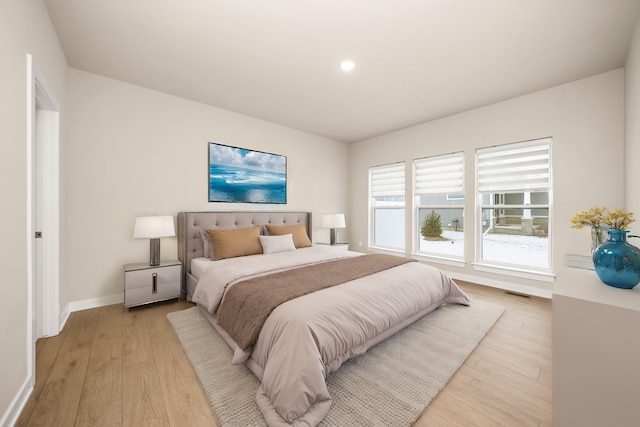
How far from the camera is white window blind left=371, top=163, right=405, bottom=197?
15.7 feet

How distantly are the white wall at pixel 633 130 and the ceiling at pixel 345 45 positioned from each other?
0.55 ft

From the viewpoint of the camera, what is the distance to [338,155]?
17.9 feet

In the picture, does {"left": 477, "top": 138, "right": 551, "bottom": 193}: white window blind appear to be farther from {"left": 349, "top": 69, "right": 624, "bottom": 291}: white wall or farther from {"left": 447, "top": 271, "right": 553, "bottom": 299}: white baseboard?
{"left": 447, "top": 271, "right": 553, "bottom": 299}: white baseboard

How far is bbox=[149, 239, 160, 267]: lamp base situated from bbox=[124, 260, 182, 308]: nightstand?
0.06m

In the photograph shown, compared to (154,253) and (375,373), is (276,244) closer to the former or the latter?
(154,253)

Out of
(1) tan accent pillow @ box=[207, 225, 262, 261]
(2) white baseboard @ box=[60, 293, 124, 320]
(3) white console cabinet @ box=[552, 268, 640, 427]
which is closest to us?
(3) white console cabinet @ box=[552, 268, 640, 427]

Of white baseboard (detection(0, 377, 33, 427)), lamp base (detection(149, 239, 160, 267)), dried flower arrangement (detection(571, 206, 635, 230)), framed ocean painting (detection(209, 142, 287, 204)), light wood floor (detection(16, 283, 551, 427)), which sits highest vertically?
framed ocean painting (detection(209, 142, 287, 204))

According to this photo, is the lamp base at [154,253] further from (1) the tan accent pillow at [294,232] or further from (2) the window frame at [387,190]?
(2) the window frame at [387,190]

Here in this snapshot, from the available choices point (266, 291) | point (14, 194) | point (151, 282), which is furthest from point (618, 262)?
point (151, 282)

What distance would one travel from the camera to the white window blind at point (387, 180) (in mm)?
4781

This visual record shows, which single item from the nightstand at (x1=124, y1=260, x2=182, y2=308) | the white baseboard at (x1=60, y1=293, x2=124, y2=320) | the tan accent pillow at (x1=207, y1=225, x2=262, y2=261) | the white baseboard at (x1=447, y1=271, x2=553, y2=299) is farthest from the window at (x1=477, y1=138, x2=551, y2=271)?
the white baseboard at (x1=60, y1=293, x2=124, y2=320)

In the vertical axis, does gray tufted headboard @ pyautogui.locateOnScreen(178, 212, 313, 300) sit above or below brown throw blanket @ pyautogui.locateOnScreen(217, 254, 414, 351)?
above

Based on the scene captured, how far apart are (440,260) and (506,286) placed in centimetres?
94

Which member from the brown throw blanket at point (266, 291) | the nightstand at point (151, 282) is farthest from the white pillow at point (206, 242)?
the brown throw blanket at point (266, 291)
